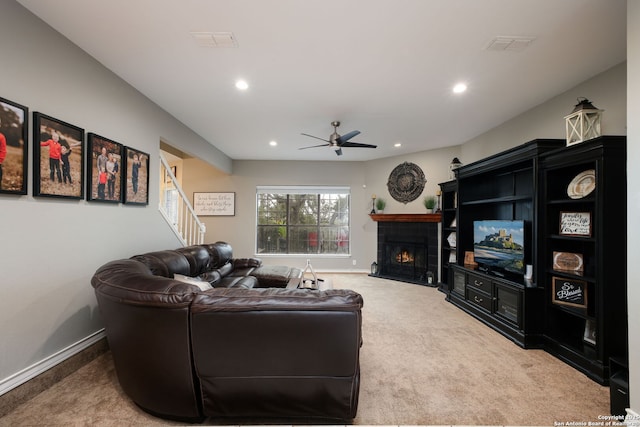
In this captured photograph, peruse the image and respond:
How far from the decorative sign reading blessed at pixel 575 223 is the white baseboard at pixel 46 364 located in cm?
472

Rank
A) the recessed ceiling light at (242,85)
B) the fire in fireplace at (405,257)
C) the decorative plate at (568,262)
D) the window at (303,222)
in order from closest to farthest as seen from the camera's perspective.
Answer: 1. the decorative plate at (568,262)
2. the recessed ceiling light at (242,85)
3. the fire in fireplace at (405,257)
4. the window at (303,222)

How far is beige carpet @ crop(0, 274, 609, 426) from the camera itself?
Answer: 1738mm

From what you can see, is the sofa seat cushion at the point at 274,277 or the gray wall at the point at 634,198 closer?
the gray wall at the point at 634,198

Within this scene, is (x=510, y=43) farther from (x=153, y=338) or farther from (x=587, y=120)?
(x=153, y=338)

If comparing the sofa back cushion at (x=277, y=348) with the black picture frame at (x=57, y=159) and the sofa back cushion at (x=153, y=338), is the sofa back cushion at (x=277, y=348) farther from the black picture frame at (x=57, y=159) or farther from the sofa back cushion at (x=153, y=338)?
the black picture frame at (x=57, y=159)

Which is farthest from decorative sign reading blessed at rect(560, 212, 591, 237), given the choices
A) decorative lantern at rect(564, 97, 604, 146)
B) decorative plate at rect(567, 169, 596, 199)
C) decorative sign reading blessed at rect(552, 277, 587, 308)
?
decorative lantern at rect(564, 97, 604, 146)

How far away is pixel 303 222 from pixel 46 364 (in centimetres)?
518

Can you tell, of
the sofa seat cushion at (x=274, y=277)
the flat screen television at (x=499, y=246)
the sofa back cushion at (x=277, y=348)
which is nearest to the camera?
the sofa back cushion at (x=277, y=348)

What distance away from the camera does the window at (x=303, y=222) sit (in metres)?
6.80

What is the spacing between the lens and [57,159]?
7.00ft

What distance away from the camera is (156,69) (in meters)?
2.63

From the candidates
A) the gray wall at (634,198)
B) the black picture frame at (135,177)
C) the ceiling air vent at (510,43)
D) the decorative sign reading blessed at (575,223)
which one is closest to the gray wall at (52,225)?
the black picture frame at (135,177)

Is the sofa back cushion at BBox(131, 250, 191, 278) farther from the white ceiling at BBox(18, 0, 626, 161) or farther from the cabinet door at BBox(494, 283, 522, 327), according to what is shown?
the cabinet door at BBox(494, 283, 522, 327)

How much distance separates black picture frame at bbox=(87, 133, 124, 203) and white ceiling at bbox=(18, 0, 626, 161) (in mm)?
774
